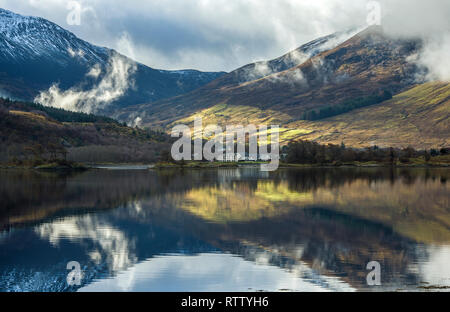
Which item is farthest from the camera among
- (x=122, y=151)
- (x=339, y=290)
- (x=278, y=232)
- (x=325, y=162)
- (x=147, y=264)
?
(x=122, y=151)

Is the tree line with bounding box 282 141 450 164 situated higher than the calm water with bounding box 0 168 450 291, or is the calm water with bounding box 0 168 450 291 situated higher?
the tree line with bounding box 282 141 450 164

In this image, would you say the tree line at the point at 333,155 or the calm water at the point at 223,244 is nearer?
the calm water at the point at 223,244

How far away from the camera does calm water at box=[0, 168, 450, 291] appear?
59.0 feet

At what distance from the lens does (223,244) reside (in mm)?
24641

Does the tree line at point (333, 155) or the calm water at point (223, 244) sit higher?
the tree line at point (333, 155)

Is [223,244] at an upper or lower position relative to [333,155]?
lower

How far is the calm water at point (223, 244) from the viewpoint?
18.0m

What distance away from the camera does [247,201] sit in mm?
45219

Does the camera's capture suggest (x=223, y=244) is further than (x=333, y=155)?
No

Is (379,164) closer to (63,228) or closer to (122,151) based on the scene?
(122,151)

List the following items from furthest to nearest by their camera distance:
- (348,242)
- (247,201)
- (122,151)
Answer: (122,151) < (247,201) < (348,242)

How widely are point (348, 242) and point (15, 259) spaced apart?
16.4 metres

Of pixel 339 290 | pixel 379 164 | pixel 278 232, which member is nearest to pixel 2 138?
pixel 379 164

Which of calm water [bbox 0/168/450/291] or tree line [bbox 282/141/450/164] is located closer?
calm water [bbox 0/168/450/291]
